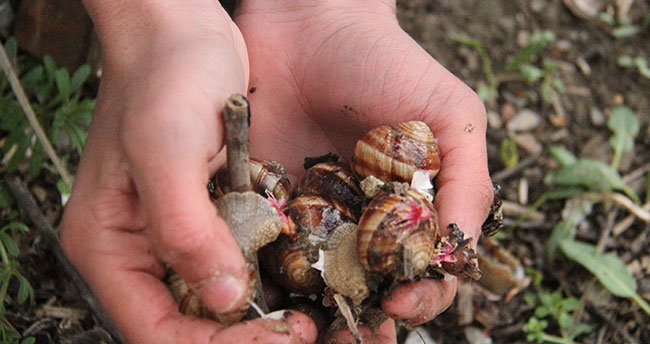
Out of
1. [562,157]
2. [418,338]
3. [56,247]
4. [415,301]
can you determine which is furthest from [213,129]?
[562,157]

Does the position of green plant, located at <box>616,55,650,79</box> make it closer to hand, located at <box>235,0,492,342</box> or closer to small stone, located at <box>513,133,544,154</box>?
small stone, located at <box>513,133,544,154</box>

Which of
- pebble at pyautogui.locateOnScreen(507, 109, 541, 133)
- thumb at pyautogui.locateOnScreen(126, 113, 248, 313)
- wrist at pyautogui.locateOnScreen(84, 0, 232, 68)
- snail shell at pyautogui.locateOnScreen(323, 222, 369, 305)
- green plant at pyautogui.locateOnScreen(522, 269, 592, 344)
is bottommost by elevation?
green plant at pyautogui.locateOnScreen(522, 269, 592, 344)

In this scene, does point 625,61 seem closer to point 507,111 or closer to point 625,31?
point 625,31

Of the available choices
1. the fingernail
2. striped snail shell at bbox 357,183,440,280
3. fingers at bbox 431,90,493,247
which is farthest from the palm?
the fingernail

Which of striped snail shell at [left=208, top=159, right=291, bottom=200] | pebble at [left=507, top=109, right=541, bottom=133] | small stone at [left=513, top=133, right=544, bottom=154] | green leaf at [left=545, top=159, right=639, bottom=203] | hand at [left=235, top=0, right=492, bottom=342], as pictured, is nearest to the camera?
striped snail shell at [left=208, top=159, right=291, bottom=200]

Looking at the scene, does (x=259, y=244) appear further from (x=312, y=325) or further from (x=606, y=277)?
(x=606, y=277)

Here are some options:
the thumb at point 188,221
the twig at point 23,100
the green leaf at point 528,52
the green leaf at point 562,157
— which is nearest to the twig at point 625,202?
the green leaf at point 562,157

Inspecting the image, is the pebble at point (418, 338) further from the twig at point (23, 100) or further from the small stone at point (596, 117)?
the small stone at point (596, 117)
